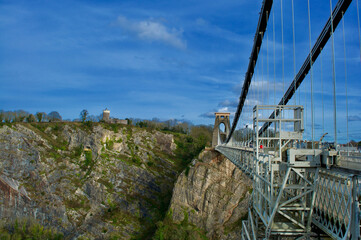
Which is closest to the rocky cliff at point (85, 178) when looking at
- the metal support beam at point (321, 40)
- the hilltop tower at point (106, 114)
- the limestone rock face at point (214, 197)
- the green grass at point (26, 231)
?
the green grass at point (26, 231)

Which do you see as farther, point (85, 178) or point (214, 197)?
point (85, 178)

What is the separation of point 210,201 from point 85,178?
20.1 meters

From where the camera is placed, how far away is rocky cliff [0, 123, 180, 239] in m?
37.8

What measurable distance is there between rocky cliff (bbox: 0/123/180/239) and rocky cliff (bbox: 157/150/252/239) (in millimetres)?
4259

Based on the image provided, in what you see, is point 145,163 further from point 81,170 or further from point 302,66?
point 302,66

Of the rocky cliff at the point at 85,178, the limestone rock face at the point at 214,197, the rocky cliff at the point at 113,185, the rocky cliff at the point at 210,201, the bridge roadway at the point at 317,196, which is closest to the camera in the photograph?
the bridge roadway at the point at 317,196

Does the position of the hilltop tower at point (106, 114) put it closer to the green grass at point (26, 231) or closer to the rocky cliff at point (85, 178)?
the rocky cliff at point (85, 178)

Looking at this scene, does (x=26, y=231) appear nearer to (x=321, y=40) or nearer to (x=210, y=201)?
(x=210, y=201)

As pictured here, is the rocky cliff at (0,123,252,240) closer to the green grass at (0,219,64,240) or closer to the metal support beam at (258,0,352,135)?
the green grass at (0,219,64,240)

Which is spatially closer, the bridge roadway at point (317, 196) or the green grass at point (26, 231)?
the bridge roadway at point (317, 196)

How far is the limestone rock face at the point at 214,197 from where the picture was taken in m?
32.9

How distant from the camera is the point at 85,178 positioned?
140ft

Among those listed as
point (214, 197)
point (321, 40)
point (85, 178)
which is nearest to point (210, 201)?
point (214, 197)

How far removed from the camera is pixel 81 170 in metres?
43.9
